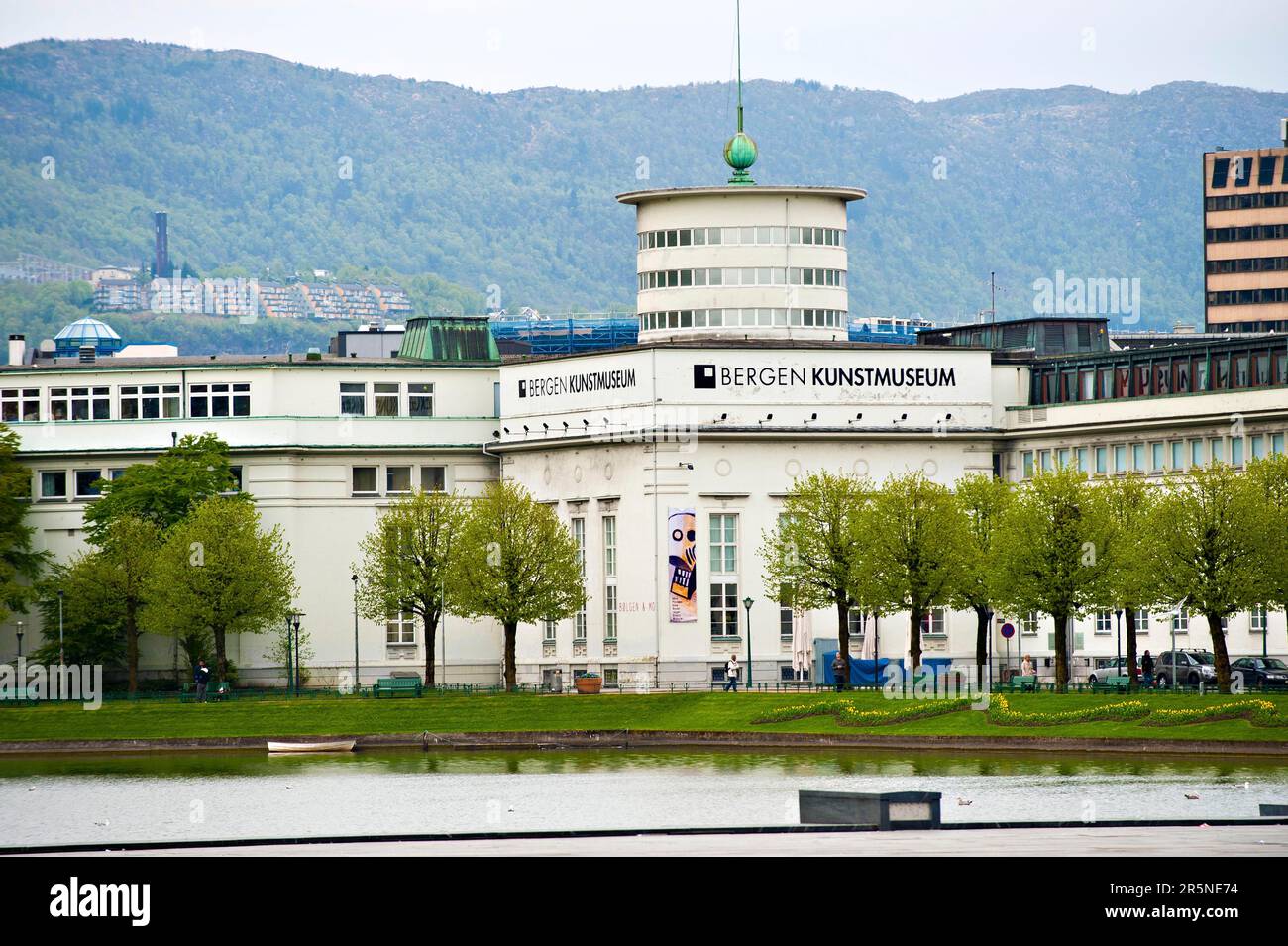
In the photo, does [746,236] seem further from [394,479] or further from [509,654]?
[509,654]

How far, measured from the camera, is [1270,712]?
87375mm

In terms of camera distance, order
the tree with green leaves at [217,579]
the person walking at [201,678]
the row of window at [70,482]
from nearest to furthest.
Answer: the person walking at [201,678], the tree with green leaves at [217,579], the row of window at [70,482]

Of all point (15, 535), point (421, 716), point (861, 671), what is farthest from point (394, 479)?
point (861, 671)

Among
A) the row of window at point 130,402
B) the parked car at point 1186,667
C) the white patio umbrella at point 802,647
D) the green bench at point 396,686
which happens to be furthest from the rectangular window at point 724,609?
the row of window at point 130,402

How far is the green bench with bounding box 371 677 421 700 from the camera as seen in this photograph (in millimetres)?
116500

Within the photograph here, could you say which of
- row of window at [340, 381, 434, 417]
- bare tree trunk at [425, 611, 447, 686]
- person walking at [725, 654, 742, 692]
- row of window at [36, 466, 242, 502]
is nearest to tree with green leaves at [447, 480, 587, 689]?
bare tree trunk at [425, 611, 447, 686]

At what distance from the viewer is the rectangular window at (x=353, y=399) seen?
436 ft

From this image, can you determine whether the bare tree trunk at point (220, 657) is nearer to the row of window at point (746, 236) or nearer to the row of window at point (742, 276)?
the row of window at point (742, 276)

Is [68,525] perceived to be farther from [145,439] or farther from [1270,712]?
[1270,712]

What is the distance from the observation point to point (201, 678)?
121062mm

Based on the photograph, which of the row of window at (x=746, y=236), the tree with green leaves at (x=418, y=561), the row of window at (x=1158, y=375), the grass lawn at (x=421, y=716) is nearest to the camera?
the grass lawn at (x=421, y=716)

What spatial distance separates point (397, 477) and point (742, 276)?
20.2 m

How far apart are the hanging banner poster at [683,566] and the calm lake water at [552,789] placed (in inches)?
815
